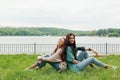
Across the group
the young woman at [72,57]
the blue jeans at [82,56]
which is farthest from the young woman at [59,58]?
the blue jeans at [82,56]

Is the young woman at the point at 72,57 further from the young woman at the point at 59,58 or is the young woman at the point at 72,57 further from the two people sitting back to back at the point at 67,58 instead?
the young woman at the point at 59,58

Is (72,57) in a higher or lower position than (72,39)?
lower

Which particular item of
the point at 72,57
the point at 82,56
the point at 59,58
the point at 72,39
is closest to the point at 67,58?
the point at 72,57

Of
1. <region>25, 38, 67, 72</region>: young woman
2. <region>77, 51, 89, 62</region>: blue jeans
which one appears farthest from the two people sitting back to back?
<region>77, 51, 89, 62</region>: blue jeans

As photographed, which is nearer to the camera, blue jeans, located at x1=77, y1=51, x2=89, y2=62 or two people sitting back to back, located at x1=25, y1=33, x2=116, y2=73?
two people sitting back to back, located at x1=25, y1=33, x2=116, y2=73

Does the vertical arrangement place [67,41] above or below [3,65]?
above

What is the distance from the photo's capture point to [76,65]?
887 cm

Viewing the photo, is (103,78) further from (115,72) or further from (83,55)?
(83,55)

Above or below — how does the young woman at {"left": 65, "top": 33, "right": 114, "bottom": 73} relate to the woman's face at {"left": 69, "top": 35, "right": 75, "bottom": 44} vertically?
below

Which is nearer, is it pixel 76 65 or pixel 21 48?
pixel 76 65

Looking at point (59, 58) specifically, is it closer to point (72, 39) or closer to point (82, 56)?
point (72, 39)

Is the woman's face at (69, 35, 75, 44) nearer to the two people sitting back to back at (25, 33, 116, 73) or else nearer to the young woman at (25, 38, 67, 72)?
the two people sitting back to back at (25, 33, 116, 73)

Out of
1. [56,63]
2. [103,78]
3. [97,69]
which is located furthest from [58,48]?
[103,78]

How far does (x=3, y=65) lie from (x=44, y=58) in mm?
2803
